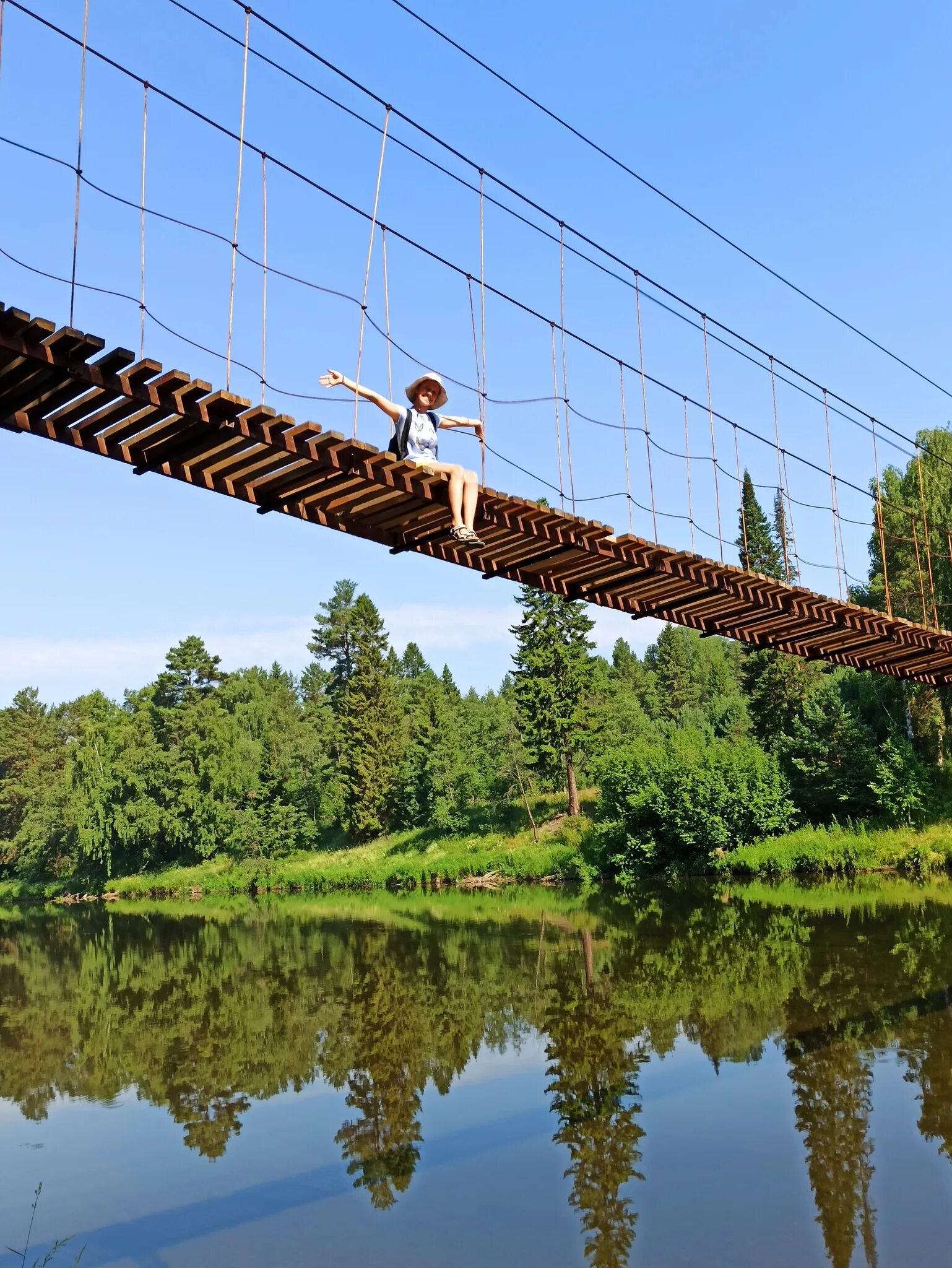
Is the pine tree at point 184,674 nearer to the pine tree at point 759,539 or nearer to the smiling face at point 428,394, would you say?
→ the pine tree at point 759,539

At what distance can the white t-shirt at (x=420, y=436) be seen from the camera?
8.80 m

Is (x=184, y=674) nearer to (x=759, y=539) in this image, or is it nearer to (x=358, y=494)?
(x=759, y=539)

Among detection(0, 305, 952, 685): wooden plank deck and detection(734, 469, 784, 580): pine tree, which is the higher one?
detection(734, 469, 784, 580): pine tree

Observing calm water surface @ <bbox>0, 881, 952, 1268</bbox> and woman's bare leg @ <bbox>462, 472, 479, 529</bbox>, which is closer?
calm water surface @ <bbox>0, 881, 952, 1268</bbox>

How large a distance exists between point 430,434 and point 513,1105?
7.06 metres

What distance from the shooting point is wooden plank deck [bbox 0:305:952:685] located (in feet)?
20.2

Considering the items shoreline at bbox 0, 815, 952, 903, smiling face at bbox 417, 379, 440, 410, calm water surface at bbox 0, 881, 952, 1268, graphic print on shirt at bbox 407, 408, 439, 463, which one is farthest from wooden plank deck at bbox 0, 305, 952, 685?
shoreline at bbox 0, 815, 952, 903

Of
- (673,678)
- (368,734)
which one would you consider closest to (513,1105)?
(368,734)

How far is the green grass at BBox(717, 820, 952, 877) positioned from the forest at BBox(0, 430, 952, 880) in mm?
918

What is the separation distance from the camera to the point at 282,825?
5259cm

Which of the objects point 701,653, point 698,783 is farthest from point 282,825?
point 701,653

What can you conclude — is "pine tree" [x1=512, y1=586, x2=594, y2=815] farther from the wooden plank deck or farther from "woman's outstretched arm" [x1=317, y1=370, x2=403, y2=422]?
"woman's outstretched arm" [x1=317, y1=370, x2=403, y2=422]

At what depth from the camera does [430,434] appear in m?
9.01

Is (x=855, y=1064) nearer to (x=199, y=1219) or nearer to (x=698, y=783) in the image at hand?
(x=199, y=1219)
